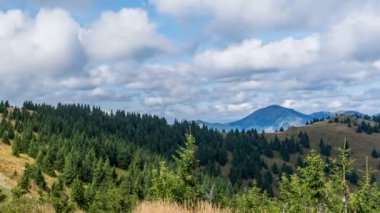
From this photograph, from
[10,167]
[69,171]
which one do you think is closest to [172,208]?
[10,167]

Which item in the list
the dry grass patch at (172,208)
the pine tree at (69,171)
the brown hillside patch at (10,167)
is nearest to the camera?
the dry grass patch at (172,208)

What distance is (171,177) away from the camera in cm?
2372

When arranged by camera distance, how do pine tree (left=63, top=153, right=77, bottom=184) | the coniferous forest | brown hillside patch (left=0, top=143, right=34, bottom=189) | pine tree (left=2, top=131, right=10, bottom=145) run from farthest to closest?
pine tree (left=2, top=131, right=10, bottom=145), pine tree (left=63, top=153, right=77, bottom=184), brown hillside patch (left=0, top=143, right=34, bottom=189), the coniferous forest

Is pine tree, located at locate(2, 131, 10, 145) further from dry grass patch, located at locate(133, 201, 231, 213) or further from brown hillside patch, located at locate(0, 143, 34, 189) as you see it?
dry grass patch, located at locate(133, 201, 231, 213)

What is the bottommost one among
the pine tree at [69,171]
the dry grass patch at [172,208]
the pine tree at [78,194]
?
the pine tree at [78,194]

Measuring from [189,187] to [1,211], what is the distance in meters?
8.34

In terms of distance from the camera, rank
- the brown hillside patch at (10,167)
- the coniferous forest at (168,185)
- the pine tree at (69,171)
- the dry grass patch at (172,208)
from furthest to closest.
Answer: the pine tree at (69,171) → the brown hillside patch at (10,167) → the coniferous forest at (168,185) → the dry grass patch at (172,208)

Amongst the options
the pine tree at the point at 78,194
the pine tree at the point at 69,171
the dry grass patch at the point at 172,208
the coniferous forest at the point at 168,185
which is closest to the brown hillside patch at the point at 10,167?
the coniferous forest at the point at 168,185

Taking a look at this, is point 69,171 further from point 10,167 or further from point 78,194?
point 78,194

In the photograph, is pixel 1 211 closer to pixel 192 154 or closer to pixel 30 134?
pixel 192 154

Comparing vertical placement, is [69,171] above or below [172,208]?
below

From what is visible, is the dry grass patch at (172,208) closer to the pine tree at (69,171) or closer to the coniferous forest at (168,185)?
the coniferous forest at (168,185)

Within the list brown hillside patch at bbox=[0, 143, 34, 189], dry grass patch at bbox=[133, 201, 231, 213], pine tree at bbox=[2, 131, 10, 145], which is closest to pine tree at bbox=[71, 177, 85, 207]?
brown hillside patch at bbox=[0, 143, 34, 189]

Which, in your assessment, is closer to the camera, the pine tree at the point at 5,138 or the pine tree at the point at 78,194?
the pine tree at the point at 78,194
